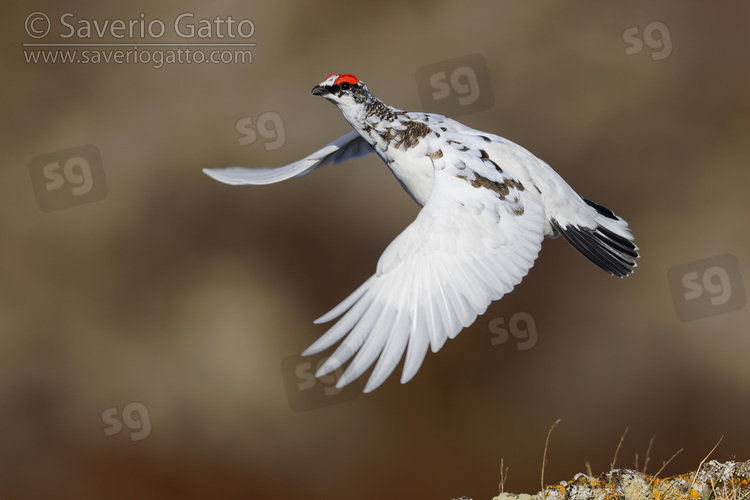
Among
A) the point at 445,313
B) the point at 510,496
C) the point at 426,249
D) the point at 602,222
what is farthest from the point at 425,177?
the point at 510,496

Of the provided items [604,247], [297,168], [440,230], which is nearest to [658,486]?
[604,247]

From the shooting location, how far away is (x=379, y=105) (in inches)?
63.6

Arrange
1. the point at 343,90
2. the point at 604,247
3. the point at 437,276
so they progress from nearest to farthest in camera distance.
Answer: the point at 437,276 < the point at 343,90 < the point at 604,247

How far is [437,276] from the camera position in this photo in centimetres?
136

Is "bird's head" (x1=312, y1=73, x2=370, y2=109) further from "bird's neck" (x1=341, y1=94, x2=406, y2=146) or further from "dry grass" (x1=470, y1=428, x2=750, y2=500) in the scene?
"dry grass" (x1=470, y1=428, x2=750, y2=500)

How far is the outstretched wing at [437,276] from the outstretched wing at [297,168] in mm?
365

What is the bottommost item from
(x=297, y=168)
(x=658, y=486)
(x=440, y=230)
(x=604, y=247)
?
(x=658, y=486)

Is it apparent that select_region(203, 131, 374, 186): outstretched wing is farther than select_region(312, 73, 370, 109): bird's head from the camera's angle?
Yes

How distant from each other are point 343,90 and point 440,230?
0.40 m

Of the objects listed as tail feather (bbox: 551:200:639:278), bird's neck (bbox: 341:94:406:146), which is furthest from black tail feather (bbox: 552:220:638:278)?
bird's neck (bbox: 341:94:406:146)

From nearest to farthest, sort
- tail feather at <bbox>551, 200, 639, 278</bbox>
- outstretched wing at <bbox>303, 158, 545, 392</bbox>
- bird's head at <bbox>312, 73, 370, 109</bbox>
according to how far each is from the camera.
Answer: outstretched wing at <bbox>303, 158, 545, 392</bbox>, bird's head at <bbox>312, 73, 370, 109</bbox>, tail feather at <bbox>551, 200, 639, 278</bbox>

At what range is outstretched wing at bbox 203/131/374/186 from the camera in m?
→ 1.76

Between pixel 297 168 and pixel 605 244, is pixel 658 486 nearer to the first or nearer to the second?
pixel 605 244

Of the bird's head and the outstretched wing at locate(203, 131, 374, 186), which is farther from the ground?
the bird's head
